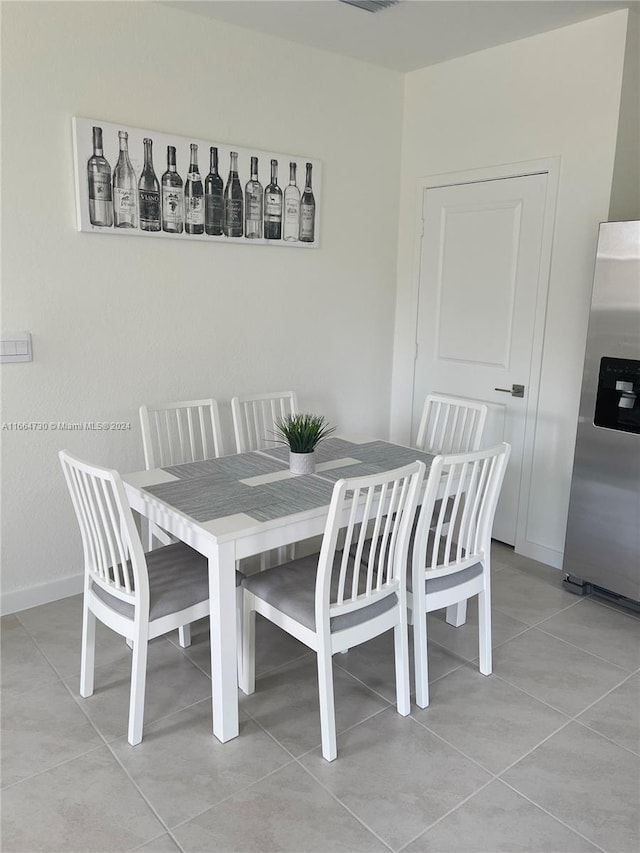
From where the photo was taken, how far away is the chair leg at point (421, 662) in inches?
92.5

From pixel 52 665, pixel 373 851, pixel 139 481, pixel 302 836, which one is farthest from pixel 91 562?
pixel 373 851

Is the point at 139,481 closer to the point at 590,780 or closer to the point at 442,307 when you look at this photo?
the point at 590,780

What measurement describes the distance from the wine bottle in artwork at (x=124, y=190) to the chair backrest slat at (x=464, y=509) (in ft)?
5.95

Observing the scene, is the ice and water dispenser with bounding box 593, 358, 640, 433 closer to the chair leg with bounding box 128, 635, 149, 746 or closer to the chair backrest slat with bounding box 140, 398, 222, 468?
the chair backrest slat with bounding box 140, 398, 222, 468

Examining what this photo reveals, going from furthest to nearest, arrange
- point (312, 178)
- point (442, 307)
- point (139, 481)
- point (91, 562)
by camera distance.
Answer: point (442, 307) → point (312, 178) → point (139, 481) → point (91, 562)

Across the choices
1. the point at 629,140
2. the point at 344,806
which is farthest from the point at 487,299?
the point at 344,806

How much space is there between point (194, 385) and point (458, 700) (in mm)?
1937

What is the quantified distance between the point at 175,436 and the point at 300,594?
4.64 ft

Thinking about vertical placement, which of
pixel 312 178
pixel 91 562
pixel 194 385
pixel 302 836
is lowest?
pixel 302 836

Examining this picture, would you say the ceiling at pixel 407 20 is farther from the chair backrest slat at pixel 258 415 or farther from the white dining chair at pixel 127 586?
the white dining chair at pixel 127 586

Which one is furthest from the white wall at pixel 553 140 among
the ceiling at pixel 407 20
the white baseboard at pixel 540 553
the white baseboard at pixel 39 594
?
the white baseboard at pixel 39 594

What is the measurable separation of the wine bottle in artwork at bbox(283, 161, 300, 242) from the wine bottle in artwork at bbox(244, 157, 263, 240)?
17 cm

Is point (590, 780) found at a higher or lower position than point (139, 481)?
lower

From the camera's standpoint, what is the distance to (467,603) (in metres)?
3.14
